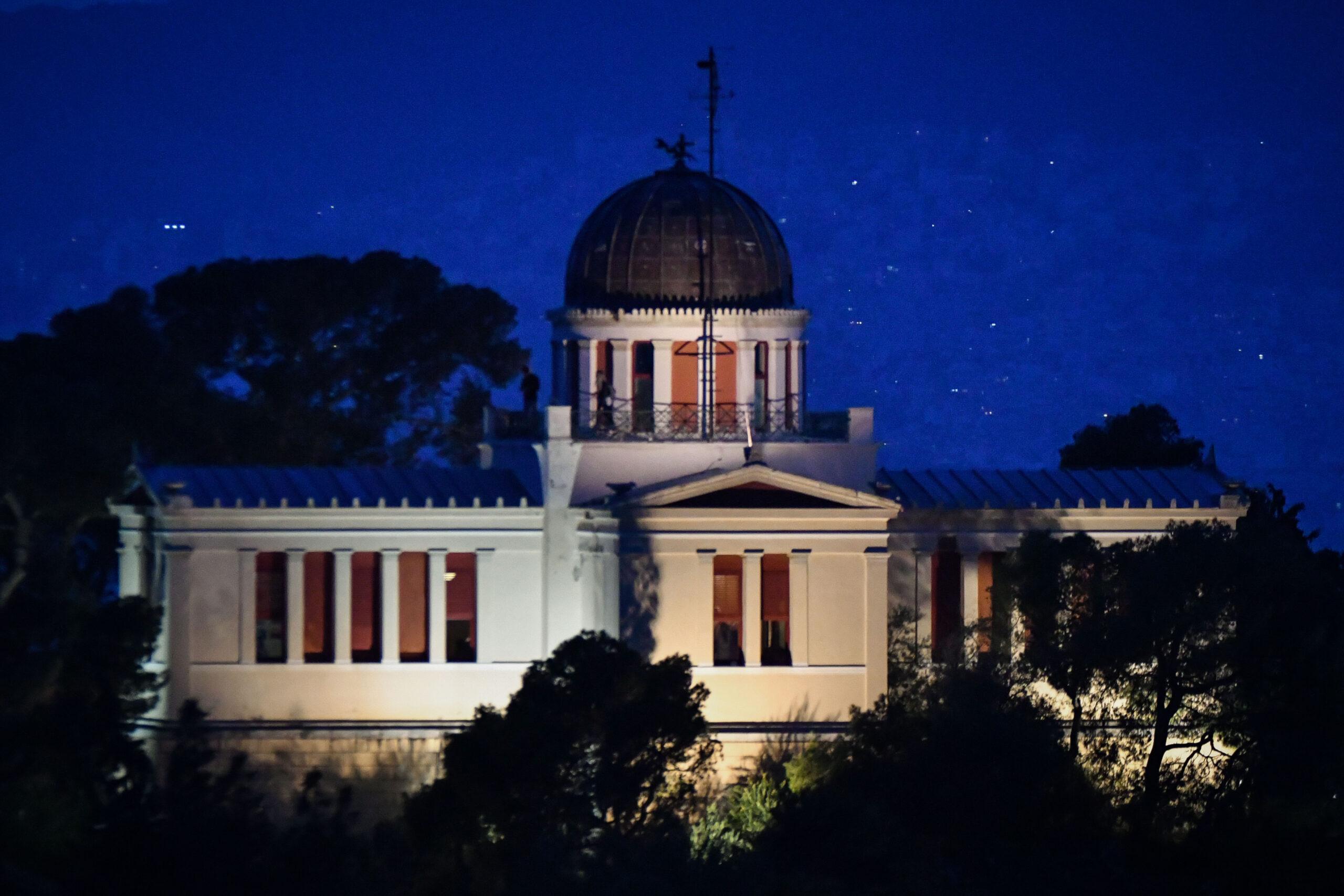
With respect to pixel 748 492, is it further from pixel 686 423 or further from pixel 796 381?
pixel 796 381

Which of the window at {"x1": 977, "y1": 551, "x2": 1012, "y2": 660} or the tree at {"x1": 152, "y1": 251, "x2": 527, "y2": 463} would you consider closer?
the window at {"x1": 977, "y1": 551, "x2": 1012, "y2": 660}

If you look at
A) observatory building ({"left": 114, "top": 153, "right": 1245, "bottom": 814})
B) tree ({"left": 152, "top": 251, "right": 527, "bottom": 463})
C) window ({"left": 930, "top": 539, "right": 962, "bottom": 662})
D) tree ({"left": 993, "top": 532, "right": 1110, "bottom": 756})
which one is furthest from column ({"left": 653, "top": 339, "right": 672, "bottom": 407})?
tree ({"left": 152, "top": 251, "right": 527, "bottom": 463})

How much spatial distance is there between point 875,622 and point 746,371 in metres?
4.62

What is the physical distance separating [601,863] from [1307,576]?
490 inches

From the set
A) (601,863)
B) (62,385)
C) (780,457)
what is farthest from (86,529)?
(601,863)

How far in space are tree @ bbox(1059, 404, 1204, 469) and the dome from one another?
62.6 ft

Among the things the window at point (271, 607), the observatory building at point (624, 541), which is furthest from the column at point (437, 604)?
the window at point (271, 607)

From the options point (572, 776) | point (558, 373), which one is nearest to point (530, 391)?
point (558, 373)

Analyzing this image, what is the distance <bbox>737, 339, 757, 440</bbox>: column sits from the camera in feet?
168

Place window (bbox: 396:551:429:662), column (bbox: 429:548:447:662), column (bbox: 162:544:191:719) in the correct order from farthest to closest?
window (bbox: 396:551:429:662) < column (bbox: 429:548:447:662) < column (bbox: 162:544:191:719)

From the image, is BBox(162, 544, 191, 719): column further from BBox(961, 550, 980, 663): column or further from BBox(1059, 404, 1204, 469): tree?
BBox(1059, 404, 1204, 469): tree

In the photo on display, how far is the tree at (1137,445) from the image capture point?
69.0 meters

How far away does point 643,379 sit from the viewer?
5147 cm

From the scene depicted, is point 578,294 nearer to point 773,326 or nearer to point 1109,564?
point 773,326
